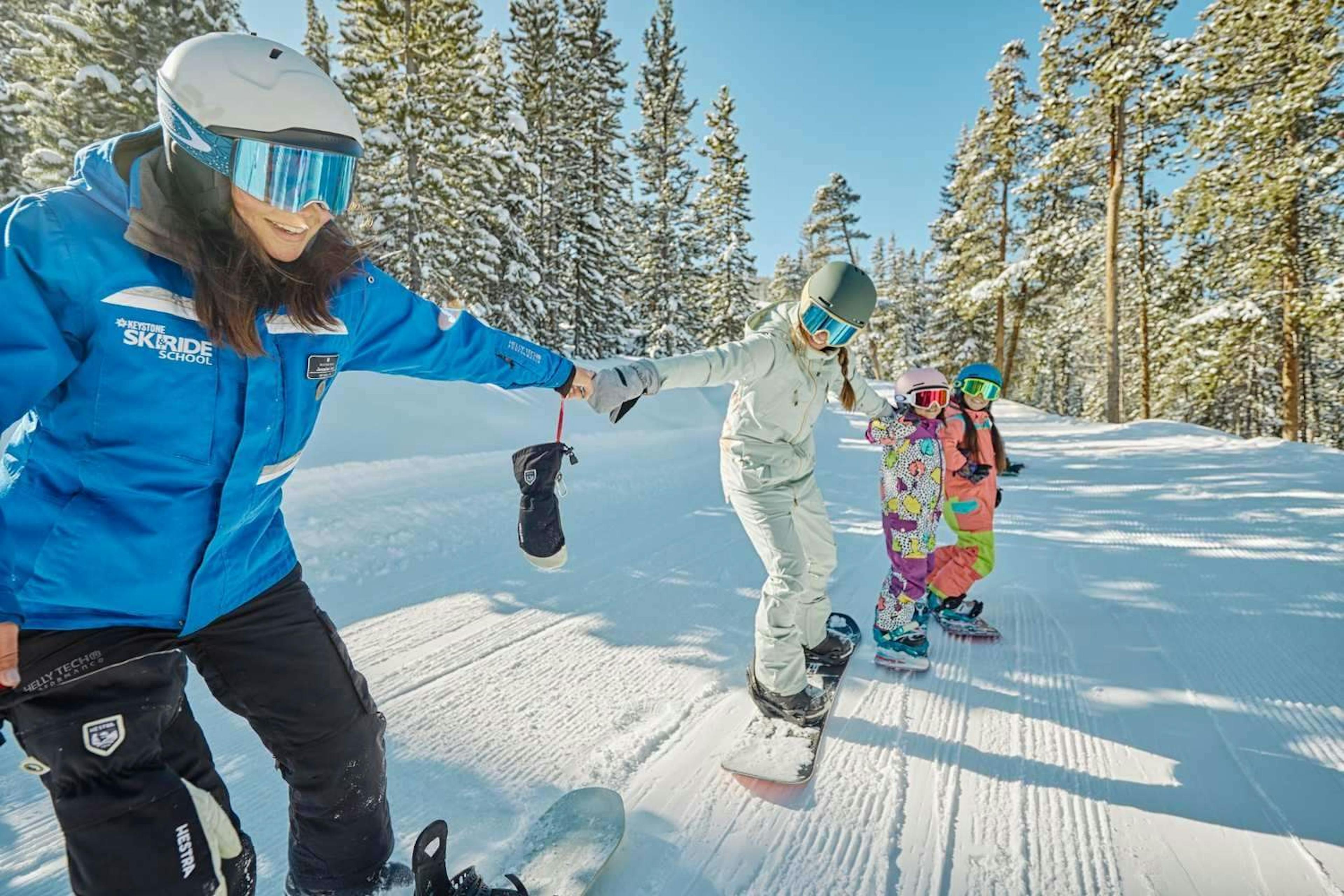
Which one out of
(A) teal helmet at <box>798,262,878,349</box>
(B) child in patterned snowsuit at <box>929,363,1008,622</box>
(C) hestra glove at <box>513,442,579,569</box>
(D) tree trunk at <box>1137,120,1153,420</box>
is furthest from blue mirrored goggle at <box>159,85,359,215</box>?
(D) tree trunk at <box>1137,120,1153,420</box>

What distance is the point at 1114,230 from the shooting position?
594 inches

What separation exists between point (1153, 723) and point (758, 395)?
2633 mm

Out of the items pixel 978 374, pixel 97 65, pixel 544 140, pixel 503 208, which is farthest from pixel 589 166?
pixel 978 374

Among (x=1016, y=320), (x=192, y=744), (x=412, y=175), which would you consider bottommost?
(x=192, y=744)

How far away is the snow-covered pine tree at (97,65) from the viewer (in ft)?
48.9

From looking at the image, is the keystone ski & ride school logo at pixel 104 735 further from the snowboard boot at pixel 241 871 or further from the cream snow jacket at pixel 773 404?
the cream snow jacket at pixel 773 404

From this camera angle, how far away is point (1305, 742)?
9.48 ft

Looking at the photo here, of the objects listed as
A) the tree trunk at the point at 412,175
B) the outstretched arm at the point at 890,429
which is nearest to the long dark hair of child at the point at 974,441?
the outstretched arm at the point at 890,429

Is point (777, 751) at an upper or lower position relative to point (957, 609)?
lower

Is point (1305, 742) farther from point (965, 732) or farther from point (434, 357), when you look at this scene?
point (434, 357)

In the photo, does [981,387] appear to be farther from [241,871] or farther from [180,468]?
[241,871]

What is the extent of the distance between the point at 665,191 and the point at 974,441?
23921 millimetres

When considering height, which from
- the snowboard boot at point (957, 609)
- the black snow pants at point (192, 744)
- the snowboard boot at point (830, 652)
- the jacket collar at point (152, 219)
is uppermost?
the jacket collar at point (152, 219)

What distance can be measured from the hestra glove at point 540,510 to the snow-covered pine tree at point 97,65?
19.3m
